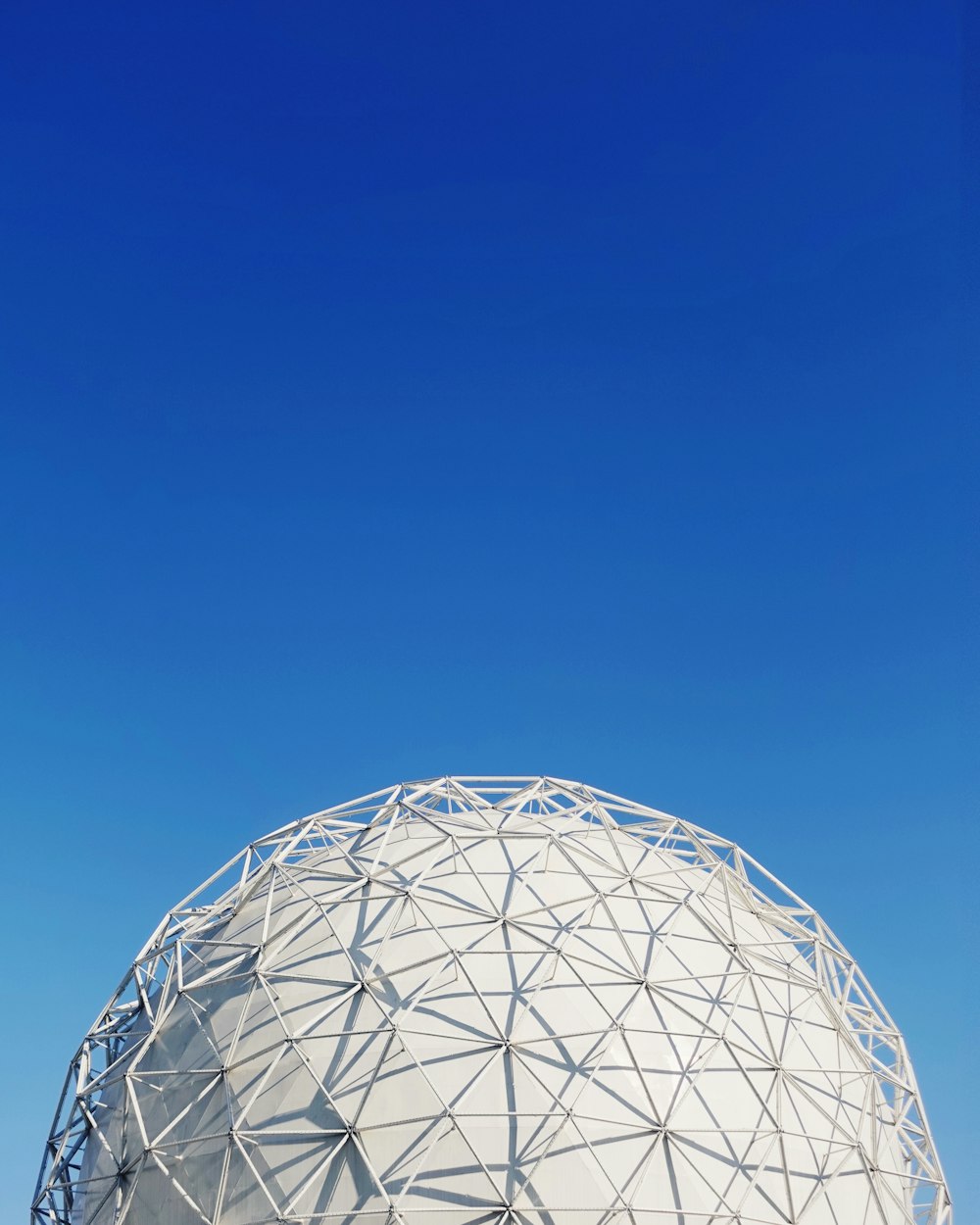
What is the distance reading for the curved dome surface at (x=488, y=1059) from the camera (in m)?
19.7

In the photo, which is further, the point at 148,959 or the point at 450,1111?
the point at 148,959

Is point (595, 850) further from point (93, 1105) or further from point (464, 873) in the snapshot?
point (93, 1105)

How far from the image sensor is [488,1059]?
20625 millimetres

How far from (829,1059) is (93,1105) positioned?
62.5 feet

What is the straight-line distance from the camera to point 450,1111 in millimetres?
19750

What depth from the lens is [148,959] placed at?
1134 inches

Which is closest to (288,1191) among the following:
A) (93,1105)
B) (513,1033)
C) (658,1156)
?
(513,1033)

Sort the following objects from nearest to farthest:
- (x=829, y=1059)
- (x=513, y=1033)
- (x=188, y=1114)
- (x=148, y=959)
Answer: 1. (x=513, y=1033)
2. (x=188, y=1114)
3. (x=829, y=1059)
4. (x=148, y=959)

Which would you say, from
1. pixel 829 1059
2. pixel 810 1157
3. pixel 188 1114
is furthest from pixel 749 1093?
pixel 188 1114

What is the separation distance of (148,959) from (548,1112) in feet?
46.0

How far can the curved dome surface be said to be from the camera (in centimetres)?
1972

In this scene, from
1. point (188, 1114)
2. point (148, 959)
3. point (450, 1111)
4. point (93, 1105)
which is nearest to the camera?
point (450, 1111)

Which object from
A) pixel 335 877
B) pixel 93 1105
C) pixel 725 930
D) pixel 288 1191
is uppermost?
pixel 335 877

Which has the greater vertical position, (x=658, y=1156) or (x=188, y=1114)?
(x=188, y=1114)
